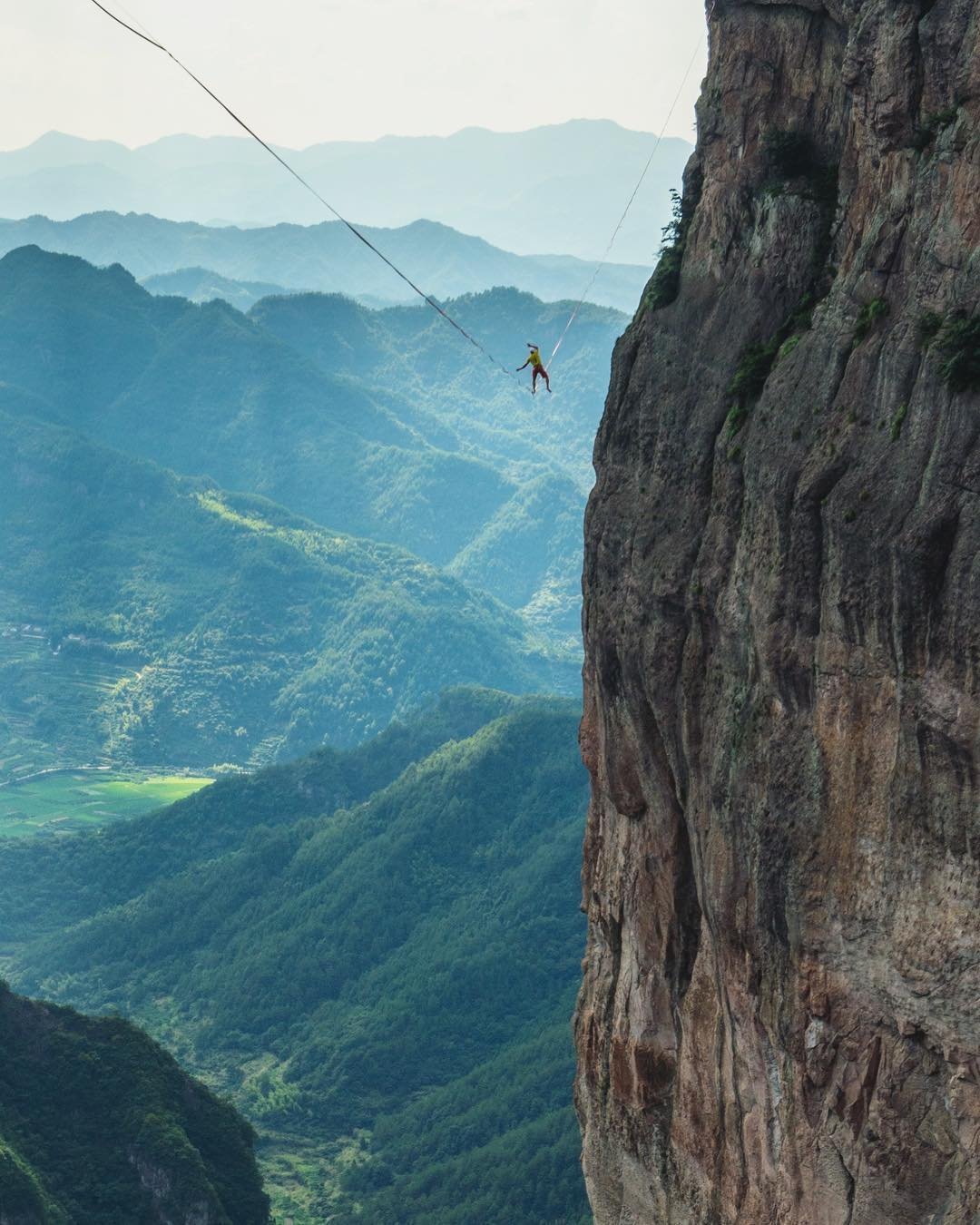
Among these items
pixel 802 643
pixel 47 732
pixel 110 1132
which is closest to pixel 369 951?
pixel 110 1132

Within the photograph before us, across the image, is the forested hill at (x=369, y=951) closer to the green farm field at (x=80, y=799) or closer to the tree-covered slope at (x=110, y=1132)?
the tree-covered slope at (x=110, y=1132)

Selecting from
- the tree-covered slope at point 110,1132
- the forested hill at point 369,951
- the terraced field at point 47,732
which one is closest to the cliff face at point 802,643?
the tree-covered slope at point 110,1132

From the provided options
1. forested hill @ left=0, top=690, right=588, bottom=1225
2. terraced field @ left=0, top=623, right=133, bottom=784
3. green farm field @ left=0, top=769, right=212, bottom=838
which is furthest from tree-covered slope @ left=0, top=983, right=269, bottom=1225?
terraced field @ left=0, top=623, right=133, bottom=784

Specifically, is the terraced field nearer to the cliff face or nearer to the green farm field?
the green farm field

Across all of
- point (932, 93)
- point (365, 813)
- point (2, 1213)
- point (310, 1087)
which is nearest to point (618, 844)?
point (932, 93)

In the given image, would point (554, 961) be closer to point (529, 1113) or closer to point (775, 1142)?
point (529, 1113)

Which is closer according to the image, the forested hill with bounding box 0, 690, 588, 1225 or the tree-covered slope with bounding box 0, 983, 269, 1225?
the tree-covered slope with bounding box 0, 983, 269, 1225
